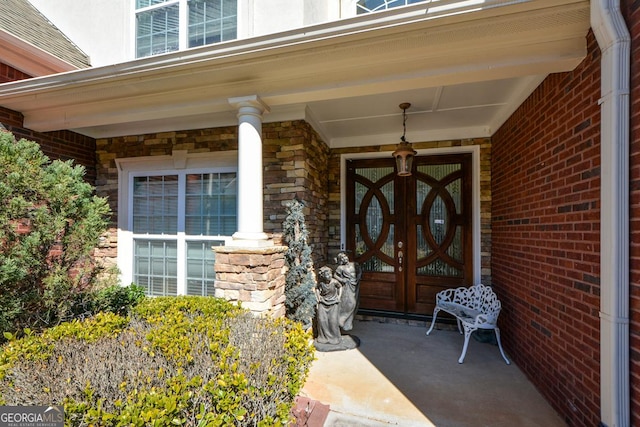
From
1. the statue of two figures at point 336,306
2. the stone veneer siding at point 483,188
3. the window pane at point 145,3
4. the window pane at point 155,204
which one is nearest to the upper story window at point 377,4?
the stone veneer siding at point 483,188

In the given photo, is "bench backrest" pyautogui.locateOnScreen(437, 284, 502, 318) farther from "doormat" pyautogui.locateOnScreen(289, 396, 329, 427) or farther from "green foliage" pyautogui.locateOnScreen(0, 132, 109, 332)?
"green foliage" pyautogui.locateOnScreen(0, 132, 109, 332)

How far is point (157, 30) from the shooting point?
135 inches

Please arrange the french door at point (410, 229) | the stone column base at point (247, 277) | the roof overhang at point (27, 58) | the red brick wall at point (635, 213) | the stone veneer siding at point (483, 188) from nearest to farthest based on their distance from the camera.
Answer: the red brick wall at point (635, 213)
the stone column base at point (247, 277)
the roof overhang at point (27, 58)
the stone veneer siding at point (483, 188)
the french door at point (410, 229)

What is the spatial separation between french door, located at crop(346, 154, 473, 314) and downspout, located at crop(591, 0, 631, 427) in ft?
7.74

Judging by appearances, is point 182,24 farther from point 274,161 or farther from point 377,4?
point 377,4

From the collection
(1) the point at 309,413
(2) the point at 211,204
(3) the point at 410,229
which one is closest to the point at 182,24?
(2) the point at 211,204

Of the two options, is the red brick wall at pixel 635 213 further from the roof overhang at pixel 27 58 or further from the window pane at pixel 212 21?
the roof overhang at pixel 27 58

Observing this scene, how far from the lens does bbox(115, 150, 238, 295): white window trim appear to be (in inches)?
143

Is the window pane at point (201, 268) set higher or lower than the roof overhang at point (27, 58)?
lower

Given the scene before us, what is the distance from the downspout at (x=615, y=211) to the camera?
1570mm

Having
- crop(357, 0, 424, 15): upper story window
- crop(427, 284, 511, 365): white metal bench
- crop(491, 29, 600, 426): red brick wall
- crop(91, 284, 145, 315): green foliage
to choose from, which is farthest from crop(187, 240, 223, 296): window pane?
crop(491, 29, 600, 426): red brick wall

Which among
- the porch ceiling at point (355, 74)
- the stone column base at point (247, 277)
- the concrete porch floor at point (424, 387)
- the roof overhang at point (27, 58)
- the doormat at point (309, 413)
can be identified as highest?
the roof overhang at point (27, 58)

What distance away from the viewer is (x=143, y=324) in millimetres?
2189

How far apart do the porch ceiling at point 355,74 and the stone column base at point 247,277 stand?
141 cm
